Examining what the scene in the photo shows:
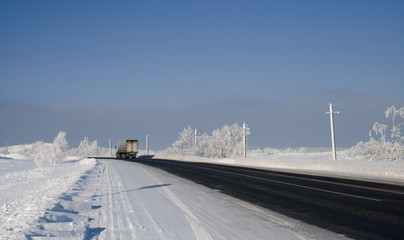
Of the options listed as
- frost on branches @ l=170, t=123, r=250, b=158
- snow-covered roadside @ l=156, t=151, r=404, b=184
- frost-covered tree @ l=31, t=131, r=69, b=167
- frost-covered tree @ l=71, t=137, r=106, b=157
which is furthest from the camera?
frost-covered tree @ l=71, t=137, r=106, b=157

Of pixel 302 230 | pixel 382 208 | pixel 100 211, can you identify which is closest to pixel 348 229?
pixel 302 230

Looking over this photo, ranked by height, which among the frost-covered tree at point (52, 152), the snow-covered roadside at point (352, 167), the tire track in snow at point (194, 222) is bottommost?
the tire track in snow at point (194, 222)

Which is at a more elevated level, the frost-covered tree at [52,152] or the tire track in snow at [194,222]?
the frost-covered tree at [52,152]

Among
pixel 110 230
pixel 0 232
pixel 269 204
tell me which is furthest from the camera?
pixel 269 204

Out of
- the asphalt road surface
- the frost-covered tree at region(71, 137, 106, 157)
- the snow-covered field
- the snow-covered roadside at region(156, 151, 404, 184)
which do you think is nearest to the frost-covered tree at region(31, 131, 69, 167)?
the snow-covered roadside at region(156, 151, 404, 184)

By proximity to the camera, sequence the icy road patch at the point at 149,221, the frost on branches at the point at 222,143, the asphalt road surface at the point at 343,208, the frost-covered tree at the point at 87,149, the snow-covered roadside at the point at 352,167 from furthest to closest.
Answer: the frost-covered tree at the point at 87,149 → the frost on branches at the point at 222,143 → the snow-covered roadside at the point at 352,167 → the asphalt road surface at the point at 343,208 → the icy road patch at the point at 149,221

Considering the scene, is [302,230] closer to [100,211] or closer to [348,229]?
[348,229]

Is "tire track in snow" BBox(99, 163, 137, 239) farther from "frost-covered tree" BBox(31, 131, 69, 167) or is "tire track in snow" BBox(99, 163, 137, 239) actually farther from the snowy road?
"frost-covered tree" BBox(31, 131, 69, 167)

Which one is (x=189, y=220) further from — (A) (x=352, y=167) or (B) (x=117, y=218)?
(A) (x=352, y=167)

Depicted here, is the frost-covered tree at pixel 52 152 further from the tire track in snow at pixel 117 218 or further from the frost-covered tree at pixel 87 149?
the frost-covered tree at pixel 87 149

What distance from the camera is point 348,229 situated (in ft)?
18.4

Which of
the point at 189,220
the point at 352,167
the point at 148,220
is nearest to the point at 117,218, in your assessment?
the point at 148,220

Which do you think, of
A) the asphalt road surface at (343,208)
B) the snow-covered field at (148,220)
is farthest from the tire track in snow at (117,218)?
the asphalt road surface at (343,208)

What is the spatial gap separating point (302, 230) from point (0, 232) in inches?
189
